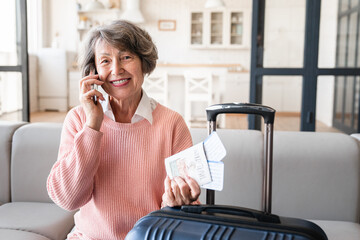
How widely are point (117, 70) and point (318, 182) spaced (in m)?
1.02

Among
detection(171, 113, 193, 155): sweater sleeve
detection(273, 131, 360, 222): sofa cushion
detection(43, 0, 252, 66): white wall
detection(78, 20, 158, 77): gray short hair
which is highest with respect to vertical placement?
detection(43, 0, 252, 66): white wall

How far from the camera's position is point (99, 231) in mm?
1134

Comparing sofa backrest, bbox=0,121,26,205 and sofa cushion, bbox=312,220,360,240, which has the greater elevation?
sofa backrest, bbox=0,121,26,205

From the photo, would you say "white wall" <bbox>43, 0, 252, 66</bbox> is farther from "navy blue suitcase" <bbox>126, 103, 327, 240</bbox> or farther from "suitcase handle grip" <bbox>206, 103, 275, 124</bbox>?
"navy blue suitcase" <bbox>126, 103, 327, 240</bbox>

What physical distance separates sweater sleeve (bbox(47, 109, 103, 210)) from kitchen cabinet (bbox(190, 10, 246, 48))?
6735mm

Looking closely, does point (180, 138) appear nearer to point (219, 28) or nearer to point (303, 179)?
point (303, 179)

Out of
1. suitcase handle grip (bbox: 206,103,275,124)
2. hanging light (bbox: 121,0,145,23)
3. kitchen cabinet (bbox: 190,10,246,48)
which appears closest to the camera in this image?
suitcase handle grip (bbox: 206,103,275,124)

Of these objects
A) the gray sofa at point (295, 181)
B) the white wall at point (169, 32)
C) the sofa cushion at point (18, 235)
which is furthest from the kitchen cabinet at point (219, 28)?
the sofa cushion at point (18, 235)

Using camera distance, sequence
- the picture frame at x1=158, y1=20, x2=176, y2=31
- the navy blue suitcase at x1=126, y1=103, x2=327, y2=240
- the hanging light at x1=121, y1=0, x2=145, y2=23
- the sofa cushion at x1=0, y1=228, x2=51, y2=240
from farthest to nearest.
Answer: the picture frame at x1=158, y1=20, x2=176, y2=31 < the hanging light at x1=121, y1=0, x2=145, y2=23 < the sofa cushion at x1=0, y1=228, x2=51, y2=240 < the navy blue suitcase at x1=126, y1=103, x2=327, y2=240

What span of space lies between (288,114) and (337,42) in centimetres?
88

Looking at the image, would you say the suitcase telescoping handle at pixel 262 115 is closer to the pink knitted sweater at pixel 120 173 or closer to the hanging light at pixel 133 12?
the pink knitted sweater at pixel 120 173

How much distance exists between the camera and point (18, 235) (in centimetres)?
145

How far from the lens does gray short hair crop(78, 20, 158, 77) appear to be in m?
1.13

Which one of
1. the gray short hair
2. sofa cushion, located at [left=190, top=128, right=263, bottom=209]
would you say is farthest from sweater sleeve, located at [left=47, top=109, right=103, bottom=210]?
sofa cushion, located at [left=190, top=128, right=263, bottom=209]
